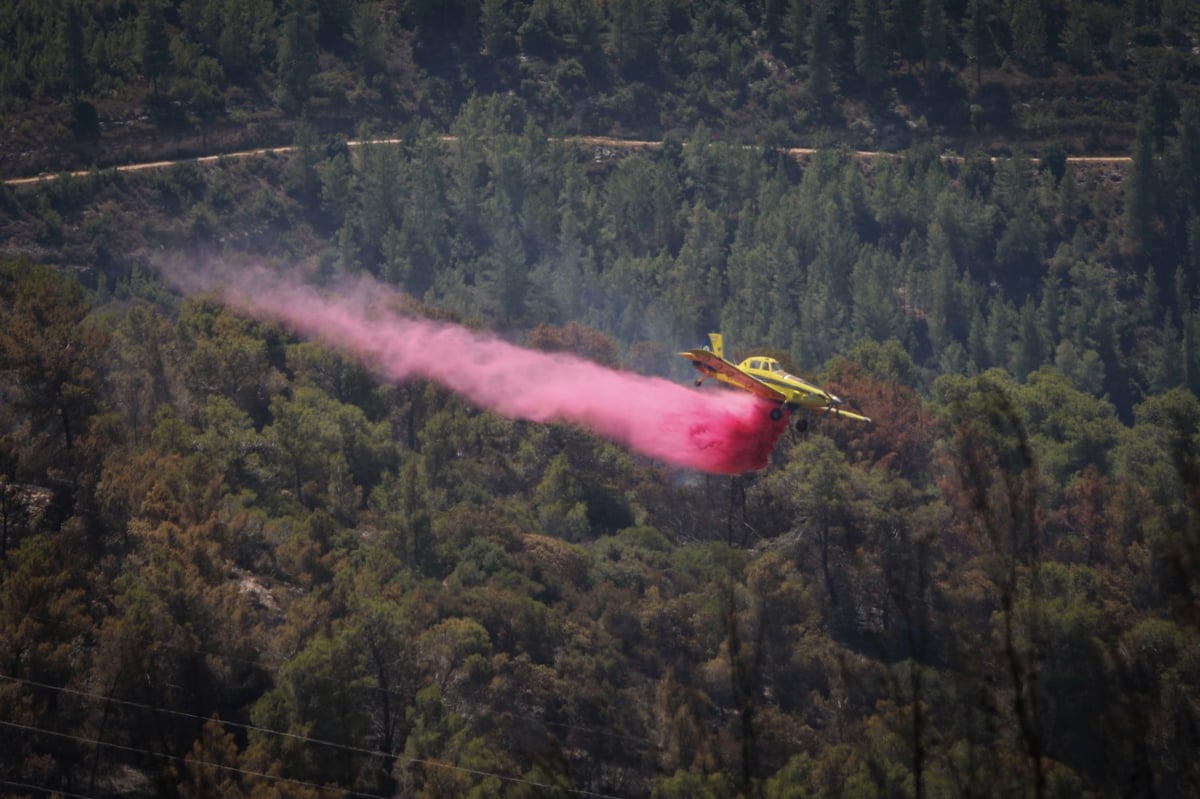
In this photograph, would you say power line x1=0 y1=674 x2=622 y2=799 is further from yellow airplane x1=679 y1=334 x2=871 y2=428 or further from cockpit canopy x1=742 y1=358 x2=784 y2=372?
cockpit canopy x1=742 y1=358 x2=784 y2=372

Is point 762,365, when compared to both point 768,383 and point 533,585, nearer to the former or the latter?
point 768,383

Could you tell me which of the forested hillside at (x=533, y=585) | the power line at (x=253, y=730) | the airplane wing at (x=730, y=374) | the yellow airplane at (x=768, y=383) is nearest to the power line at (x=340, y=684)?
the forested hillside at (x=533, y=585)

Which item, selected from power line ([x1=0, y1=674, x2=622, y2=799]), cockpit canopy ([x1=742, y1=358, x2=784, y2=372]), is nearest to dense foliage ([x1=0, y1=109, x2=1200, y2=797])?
power line ([x1=0, y1=674, x2=622, y2=799])

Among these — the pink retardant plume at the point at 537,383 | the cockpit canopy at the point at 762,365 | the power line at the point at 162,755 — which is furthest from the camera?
the pink retardant plume at the point at 537,383

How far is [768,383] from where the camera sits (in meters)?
89.2

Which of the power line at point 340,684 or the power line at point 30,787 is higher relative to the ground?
the power line at point 30,787

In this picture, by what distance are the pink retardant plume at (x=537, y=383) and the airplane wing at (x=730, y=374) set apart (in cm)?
278

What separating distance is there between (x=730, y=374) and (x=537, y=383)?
3247 centimetres

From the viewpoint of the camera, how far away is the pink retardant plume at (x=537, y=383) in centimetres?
10488

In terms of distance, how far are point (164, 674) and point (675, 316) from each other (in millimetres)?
113451

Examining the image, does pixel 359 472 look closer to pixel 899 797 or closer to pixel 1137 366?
pixel 899 797

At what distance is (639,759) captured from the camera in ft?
309

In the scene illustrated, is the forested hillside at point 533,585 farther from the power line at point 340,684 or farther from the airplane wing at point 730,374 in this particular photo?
the airplane wing at point 730,374

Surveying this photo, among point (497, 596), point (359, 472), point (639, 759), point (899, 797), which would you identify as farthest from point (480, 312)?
point (899, 797)
